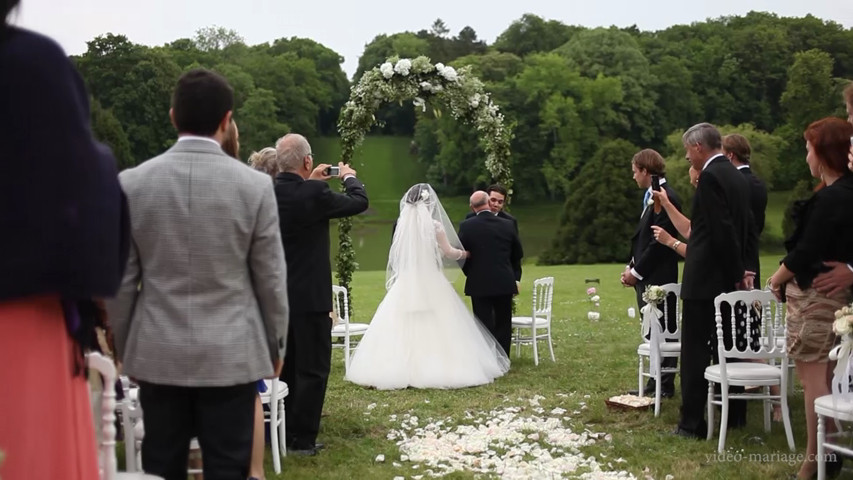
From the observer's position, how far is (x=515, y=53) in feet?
257

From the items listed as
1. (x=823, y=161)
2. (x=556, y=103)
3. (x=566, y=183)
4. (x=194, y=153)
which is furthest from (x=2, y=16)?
(x=556, y=103)

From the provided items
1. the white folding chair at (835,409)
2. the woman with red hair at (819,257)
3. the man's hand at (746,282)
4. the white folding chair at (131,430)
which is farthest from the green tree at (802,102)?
the white folding chair at (131,430)

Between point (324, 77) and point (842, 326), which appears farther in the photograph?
point (324, 77)

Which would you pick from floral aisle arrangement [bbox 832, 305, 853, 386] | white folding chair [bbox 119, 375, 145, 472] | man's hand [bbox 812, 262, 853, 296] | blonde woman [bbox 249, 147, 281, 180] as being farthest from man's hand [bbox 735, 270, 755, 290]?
white folding chair [bbox 119, 375, 145, 472]

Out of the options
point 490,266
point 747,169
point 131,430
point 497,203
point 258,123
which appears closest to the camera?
point 131,430

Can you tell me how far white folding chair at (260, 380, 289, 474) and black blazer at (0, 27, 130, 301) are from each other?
3089 mm

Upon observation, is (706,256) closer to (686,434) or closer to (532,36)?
(686,434)

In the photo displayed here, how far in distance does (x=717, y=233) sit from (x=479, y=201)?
4304 mm

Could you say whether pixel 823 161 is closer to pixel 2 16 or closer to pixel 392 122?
pixel 2 16

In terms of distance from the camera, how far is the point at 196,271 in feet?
11.7

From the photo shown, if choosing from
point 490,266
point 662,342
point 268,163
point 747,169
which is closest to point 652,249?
point 662,342

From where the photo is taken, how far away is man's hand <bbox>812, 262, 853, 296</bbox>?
209 inches

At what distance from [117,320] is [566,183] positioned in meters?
51.6

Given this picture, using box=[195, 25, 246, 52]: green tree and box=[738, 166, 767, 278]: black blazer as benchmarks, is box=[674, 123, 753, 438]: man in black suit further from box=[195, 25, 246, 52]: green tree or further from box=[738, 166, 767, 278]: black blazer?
box=[195, 25, 246, 52]: green tree
